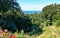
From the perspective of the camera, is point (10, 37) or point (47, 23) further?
point (47, 23)

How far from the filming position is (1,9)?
80.4ft

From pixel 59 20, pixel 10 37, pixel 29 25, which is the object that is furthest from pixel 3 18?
pixel 10 37

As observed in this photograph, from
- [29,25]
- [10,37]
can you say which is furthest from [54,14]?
[10,37]

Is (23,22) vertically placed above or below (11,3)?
below

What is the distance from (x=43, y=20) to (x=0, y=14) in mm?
12766

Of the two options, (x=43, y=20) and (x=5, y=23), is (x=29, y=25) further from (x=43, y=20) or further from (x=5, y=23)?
(x=43, y=20)

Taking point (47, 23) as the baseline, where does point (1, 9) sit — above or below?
above

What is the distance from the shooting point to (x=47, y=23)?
3388 cm

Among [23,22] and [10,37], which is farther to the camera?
[23,22]

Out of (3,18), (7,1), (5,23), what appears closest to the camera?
(5,23)

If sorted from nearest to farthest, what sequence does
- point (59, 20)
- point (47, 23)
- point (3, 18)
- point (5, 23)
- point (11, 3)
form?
point (5, 23)
point (3, 18)
point (11, 3)
point (59, 20)
point (47, 23)

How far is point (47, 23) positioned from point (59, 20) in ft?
12.2

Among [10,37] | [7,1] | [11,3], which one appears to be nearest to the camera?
[10,37]

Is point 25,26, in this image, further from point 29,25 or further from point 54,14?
point 54,14
